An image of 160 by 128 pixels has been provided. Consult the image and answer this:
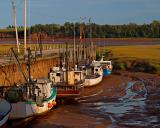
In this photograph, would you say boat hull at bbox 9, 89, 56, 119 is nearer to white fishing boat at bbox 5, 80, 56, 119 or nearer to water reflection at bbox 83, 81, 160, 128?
white fishing boat at bbox 5, 80, 56, 119

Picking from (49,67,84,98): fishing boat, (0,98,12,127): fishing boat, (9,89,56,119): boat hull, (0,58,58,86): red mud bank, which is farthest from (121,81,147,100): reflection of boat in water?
(0,98,12,127): fishing boat

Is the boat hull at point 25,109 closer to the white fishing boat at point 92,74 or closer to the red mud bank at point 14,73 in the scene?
the red mud bank at point 14,73

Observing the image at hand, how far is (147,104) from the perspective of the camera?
6262cm

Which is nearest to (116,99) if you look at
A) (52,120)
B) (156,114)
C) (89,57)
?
(156,114)

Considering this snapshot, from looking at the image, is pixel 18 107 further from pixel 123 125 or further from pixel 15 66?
pixel 15 66

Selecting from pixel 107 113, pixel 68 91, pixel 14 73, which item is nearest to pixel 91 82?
pixel 68 91

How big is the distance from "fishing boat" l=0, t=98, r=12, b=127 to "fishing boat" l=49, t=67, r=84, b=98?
17.0 metres

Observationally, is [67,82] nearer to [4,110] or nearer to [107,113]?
[107,113]

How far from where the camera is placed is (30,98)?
49.8 metres

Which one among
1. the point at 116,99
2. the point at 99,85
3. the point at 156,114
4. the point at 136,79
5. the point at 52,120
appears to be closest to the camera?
the point at 52,120

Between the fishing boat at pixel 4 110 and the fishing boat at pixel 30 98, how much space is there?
2036mm

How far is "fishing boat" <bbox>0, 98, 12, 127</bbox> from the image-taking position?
39.0 m

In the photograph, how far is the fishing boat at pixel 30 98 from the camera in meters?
47.4

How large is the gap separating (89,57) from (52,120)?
A: 52.2m
